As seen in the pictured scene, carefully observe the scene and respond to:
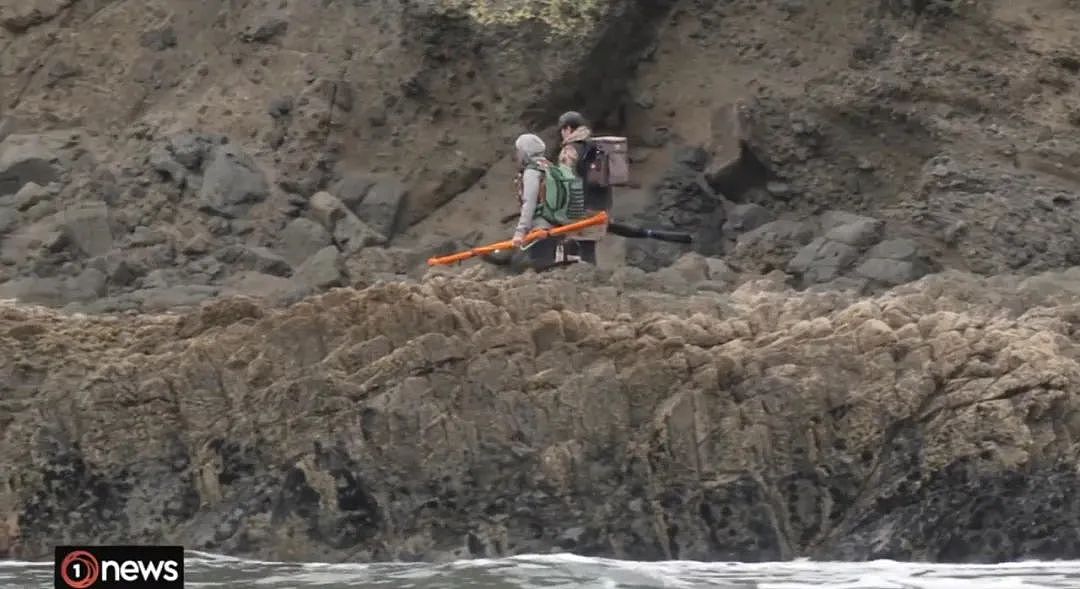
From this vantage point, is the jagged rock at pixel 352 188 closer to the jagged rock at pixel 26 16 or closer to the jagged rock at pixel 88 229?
the jagged rock at pixel 88 229

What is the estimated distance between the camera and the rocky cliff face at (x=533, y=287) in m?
7.82

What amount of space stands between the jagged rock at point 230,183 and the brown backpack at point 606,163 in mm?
2202

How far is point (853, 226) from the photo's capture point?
10.1m

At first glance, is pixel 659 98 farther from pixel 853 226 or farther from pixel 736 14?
pixel 853 226

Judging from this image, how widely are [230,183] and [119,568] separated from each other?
4091 millimetres

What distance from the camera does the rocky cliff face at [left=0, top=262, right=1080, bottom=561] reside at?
25.4ft

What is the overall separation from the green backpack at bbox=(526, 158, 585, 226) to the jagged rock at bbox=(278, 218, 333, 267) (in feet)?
→ 4.84

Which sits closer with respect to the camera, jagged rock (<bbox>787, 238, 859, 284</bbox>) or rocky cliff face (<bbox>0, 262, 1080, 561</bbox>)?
rocky cliff face (<bbox>0, 262, 1080, 561</bbox>)

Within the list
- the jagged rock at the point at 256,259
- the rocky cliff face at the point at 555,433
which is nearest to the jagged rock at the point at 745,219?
the rocky cliff face at the point at 555,433

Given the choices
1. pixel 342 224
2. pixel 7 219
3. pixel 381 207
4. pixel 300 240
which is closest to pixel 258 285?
pixel 300 240

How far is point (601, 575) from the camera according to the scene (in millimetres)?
7516

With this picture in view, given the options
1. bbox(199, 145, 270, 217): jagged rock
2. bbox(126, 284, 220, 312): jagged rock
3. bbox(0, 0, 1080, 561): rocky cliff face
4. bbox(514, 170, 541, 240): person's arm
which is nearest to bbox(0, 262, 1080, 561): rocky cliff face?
bbox(0, 0, 1080, 561): rocky cliff face

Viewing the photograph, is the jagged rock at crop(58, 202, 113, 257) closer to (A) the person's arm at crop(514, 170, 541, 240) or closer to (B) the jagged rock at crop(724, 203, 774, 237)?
(A) the person's arm at crop(514, 170, 541, 240)

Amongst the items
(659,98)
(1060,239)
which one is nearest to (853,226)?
(1060,239)
